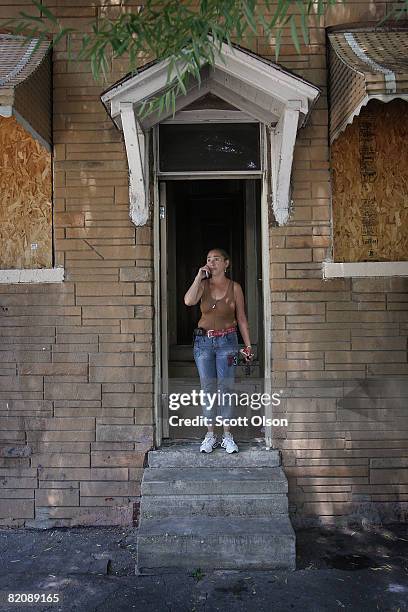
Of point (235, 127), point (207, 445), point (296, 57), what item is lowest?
point (207, 445)

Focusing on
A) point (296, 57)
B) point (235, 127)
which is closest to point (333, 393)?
point (235, 127)

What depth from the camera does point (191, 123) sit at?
5.47m

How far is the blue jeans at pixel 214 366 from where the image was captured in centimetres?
523

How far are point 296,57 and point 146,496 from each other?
4.20m

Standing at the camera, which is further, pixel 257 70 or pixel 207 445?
pixel 207 445

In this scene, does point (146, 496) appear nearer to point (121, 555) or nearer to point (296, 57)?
point (121, 555)

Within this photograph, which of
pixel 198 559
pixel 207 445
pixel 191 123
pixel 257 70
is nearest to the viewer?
pixel 198 559

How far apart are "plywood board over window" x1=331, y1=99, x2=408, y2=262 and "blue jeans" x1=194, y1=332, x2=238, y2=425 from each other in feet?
4.51

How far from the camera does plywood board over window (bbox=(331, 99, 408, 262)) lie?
17.5 feet

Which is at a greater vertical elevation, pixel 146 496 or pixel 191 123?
pixel 191 123

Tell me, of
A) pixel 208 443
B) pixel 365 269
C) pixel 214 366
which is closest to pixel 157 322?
pixel 214 366

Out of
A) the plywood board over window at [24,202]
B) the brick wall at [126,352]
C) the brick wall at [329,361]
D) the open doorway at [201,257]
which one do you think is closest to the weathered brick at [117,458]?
the brick wall at [126,352]

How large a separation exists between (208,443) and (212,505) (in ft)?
2.00

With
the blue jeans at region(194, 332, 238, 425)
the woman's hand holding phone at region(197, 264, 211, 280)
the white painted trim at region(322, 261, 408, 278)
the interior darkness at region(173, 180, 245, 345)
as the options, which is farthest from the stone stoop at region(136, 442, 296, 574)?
the interior darkness at region(173, 180, 245, 345)
